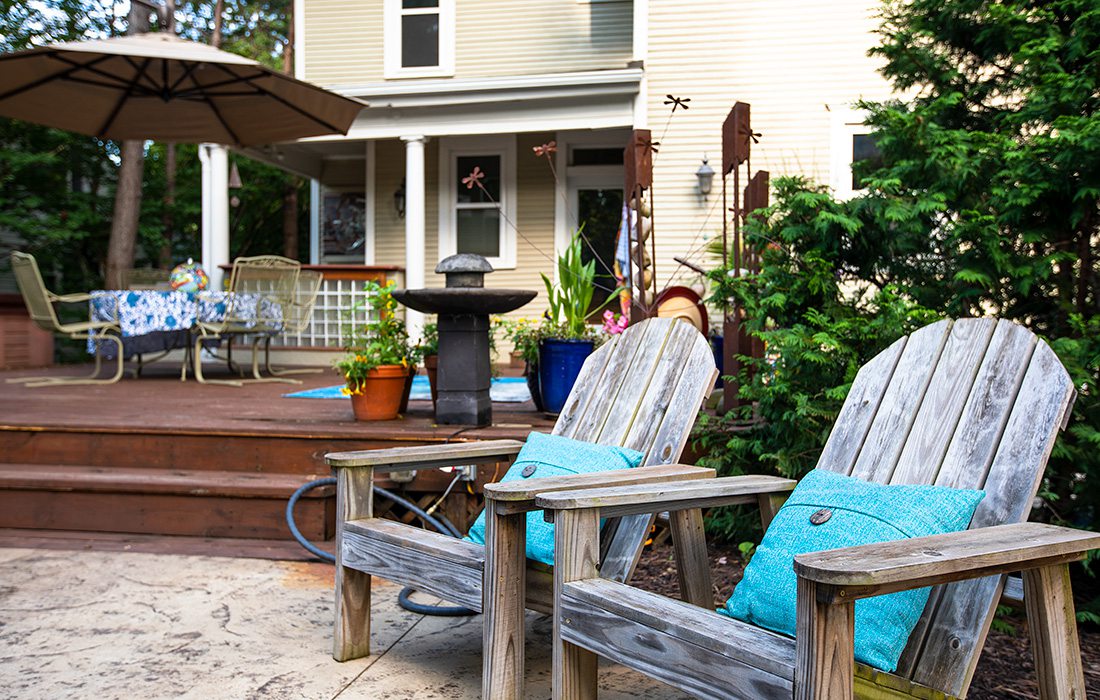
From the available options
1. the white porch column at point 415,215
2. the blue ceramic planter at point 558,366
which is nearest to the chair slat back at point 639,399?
the blue ceramic planter at point 558,366

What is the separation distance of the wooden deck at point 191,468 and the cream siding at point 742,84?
469cm

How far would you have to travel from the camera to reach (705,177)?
910 centimetres

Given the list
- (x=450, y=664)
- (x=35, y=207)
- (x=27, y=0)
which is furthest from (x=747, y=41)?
(x=27, y=0)

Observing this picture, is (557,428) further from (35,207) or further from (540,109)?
(35,207)

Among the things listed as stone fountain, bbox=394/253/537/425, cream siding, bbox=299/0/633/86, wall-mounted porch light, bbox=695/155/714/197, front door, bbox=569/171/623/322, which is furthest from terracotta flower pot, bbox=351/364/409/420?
cream siding, bbox=299/0/633/86

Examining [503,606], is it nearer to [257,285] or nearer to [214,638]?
[214,638]

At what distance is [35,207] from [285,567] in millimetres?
11209

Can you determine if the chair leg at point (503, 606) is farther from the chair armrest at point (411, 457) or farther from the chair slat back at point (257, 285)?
the chair slat back at point (257, 285)

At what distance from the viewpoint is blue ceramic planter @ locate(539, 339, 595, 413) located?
4.70m

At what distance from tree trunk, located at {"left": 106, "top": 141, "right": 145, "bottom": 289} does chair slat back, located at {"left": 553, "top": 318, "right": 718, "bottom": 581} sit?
10.6 meters

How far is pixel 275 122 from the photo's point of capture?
280 inches

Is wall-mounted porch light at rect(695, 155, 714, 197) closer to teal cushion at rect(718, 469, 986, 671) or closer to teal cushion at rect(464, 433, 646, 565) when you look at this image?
teal cushion at rect(464, 433, 646, 565)

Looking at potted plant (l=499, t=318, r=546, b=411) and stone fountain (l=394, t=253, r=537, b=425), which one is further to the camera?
potted plant (l=499, t=318, r=546, b=411)

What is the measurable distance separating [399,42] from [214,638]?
8.86 meters
